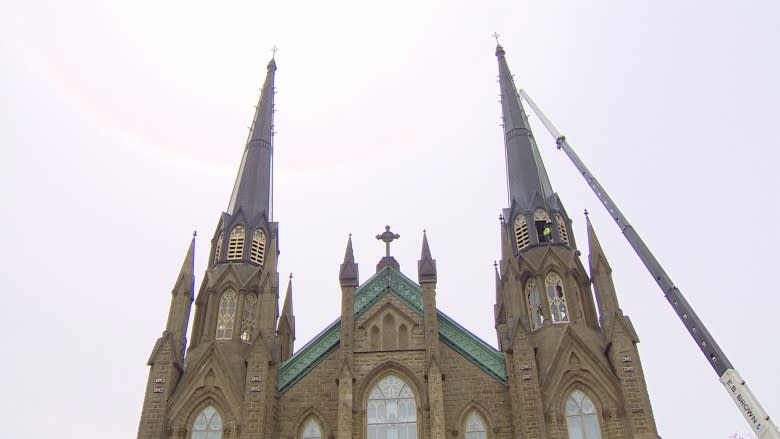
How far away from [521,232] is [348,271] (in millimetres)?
7102

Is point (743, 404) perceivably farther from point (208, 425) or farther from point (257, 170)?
point (257, 170)

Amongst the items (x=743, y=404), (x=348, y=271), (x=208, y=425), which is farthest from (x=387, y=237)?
(x=743, y=404)

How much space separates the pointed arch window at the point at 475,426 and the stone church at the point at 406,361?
0.10 ft

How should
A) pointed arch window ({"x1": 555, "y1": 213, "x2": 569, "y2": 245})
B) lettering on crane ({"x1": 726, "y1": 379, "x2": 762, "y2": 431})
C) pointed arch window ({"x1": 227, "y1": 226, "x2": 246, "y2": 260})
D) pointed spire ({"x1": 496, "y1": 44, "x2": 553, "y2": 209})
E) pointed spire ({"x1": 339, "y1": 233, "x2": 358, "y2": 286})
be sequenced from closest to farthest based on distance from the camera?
1. lettering on crane ({"x1": 726, "y1": 379, "x2": 762, "y2": 431})
2. pointed spire ({"x1": 339, "y1": 233, "x2": 358, "y2": 286})
3. pointed arch window ({"x1": 555, "y1": 213, "x2": 569, "y2": 245})
4. pointed arch window ({"x1": 227, "y1": 226, "x2": 246, "y2": 260})
5. pointed spire ({"x1": 496, "y1": 44, "x2": 553, "y2": 209})

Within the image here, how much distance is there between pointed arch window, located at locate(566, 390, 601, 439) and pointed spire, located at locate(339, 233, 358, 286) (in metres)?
7.80

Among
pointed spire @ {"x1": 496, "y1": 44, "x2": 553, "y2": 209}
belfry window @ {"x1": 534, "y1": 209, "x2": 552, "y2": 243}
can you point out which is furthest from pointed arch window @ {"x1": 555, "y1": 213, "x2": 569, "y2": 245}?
pointed spire @ {"x1": 496, "y1": 44, "x2": 553, "y2": 209}

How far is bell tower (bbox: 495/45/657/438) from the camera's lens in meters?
21.4

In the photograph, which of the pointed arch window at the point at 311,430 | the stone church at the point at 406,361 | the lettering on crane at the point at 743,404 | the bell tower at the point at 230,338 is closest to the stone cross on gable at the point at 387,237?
the stone church at the point at 406,361

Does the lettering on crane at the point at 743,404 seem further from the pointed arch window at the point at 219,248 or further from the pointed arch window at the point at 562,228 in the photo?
the pointed arch window at the point at 219,248

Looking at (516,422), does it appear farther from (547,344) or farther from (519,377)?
(547,344)

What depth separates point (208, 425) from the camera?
2239cm

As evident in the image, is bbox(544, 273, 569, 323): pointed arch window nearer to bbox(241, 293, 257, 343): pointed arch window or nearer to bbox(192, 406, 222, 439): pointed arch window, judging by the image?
bbox(241, 293, 257, 343): pointed arch window

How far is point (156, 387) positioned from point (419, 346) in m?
8.34

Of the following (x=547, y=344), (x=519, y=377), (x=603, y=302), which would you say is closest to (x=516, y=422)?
(x=519, y=377)
